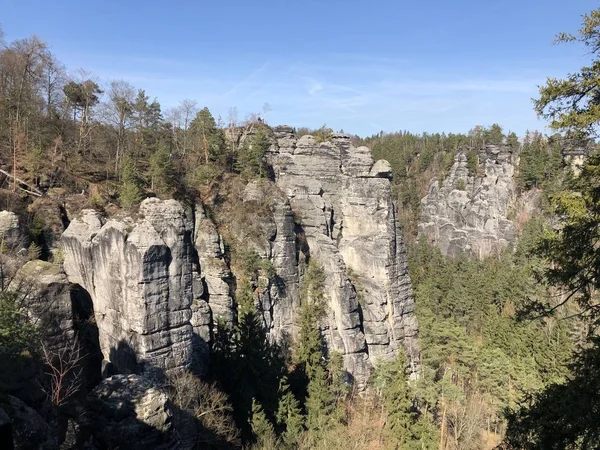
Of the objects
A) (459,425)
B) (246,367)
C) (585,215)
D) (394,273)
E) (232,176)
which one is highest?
(232,176)

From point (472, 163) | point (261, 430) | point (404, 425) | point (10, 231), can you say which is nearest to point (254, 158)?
point (10, 231)

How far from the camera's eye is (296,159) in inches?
1571

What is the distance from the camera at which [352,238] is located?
39.7 metres

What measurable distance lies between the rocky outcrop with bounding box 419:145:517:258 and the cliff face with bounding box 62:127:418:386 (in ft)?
140

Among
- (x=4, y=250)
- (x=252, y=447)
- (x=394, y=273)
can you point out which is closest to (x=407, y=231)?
(x=394, y=273)

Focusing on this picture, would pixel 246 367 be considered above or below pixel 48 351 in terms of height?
below

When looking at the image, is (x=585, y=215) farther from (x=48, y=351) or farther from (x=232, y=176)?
(x=232, y=176)

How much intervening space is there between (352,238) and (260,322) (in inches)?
578

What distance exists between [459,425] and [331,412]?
876 centimetres

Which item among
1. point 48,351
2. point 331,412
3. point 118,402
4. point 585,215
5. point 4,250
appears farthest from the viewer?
point 331,412

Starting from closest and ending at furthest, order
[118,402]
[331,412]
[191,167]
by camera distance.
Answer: [118,402] → [331,412] → [191,167]

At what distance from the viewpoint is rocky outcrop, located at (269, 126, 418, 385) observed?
1395 inches

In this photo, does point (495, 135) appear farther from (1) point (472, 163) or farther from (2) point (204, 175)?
(2) point (204, 175)

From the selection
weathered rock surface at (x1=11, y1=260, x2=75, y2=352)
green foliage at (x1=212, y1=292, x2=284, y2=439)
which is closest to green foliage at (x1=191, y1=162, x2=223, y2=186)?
green foliage at (x1=212, y1=292, x2=284, y2=439)
